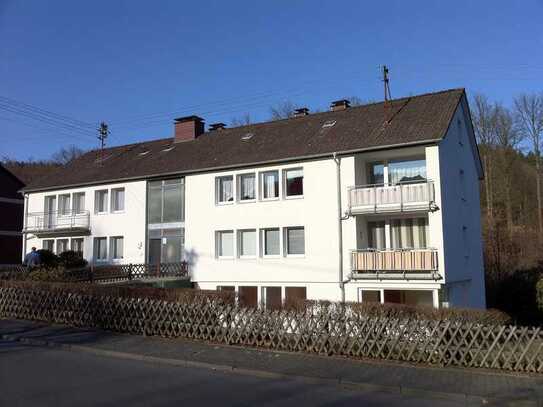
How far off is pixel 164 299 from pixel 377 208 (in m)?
9.34

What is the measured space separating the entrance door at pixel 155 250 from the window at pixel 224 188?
4.36 m

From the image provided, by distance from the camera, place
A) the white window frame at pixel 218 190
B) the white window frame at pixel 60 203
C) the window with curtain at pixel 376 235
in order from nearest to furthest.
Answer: the window with curtain at pixel 376 235, the white window frame at pixel 218 190, the white window frame at pixel 60 203

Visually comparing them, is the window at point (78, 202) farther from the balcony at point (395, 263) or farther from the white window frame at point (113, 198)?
the balcony at point (395, 263)

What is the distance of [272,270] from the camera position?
75.7ft

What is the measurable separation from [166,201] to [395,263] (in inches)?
498

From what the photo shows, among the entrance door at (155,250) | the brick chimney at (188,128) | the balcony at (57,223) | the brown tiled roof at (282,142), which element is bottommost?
the entrance door at (155,250)

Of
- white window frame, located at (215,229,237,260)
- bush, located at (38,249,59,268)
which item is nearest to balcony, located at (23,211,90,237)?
bush, located at (38,249,59,268)

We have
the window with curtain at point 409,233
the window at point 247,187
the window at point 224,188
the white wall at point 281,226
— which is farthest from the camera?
the window at point 224,188

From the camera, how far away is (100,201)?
98.3 ft

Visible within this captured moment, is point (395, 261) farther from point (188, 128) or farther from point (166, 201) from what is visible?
point (188, 128)

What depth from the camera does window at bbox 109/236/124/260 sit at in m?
28.7

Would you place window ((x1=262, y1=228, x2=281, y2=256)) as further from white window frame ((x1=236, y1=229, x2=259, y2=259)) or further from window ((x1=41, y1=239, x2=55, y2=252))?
window ((x1=41, y1=239, x2=55, y2=252))

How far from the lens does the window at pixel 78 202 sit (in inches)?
1208

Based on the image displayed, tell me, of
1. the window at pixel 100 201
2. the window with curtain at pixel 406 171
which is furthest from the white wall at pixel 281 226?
the window at pixel 100 201
